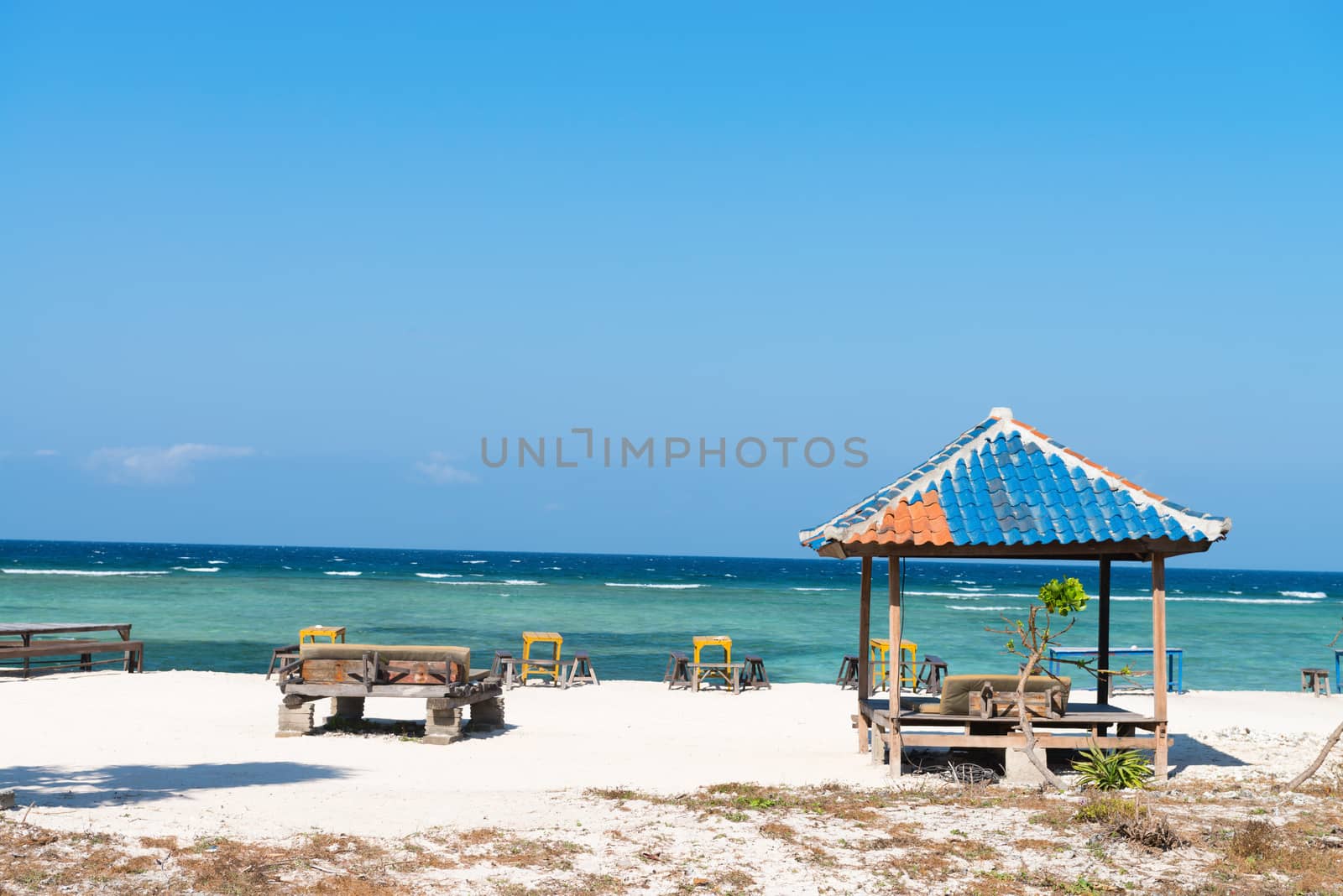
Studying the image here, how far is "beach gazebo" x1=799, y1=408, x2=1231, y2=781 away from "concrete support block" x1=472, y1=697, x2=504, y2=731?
18.0ft

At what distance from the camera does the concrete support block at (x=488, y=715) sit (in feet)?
52.9

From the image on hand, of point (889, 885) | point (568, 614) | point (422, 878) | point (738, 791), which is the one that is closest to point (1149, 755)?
point (738, 791)

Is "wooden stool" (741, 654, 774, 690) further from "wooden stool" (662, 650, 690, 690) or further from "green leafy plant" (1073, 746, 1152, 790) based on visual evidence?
"green leafy plant" (1073, 746, 1152, 790)

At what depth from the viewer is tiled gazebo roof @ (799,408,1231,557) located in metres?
11.8

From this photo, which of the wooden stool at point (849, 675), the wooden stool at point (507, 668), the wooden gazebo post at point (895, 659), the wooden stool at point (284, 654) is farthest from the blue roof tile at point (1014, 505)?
the wooden stool at point (284, 654)

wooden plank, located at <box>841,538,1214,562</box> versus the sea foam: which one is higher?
wooden plank, located at <box>841,538,1214,562</box>

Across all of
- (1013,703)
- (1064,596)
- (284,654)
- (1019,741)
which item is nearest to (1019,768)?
(1019,741)

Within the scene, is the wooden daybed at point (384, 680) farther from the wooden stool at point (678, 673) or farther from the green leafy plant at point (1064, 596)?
the wooden stool at point (678, 673)

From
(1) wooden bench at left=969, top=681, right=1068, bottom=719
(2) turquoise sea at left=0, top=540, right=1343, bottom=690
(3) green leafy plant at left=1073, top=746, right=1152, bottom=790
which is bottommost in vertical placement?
(2) turquoise sea at left=0, top=540, right=1343, bottom=690

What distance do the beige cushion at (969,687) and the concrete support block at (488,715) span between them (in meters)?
6.26

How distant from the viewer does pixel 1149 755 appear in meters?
14.7

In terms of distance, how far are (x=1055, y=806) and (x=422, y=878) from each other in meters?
5.65

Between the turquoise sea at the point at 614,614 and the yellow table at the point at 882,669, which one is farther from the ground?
the yellow table at the point at 882,669

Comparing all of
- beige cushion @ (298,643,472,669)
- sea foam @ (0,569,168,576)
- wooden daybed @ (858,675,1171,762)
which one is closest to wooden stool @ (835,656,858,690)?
wooden daybed @ (858,675,1171,762)
